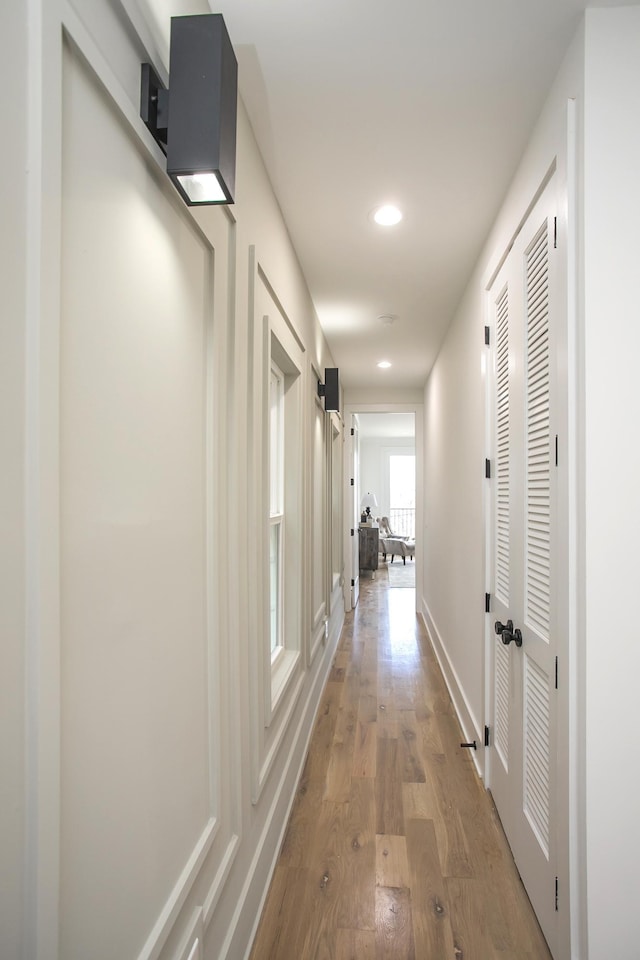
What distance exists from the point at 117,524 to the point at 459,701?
2.97 metres

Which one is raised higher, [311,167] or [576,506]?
[311,167]

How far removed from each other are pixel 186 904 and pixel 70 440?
1.02 m

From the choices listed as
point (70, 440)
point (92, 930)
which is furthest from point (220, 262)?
point (92, 930)

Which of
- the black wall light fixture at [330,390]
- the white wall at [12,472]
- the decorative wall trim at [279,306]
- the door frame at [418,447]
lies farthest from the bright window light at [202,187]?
the door frame at [418,447]

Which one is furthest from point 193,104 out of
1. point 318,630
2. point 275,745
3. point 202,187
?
point 318,630

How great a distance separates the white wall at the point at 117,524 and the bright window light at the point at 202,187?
0.19 feet

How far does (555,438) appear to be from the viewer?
1.46 metres

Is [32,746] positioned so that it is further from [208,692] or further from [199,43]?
[199,43]

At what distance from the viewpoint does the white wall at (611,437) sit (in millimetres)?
1243

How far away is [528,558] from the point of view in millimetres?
1801

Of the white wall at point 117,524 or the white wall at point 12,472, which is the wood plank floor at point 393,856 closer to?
the white wall at point 117,524

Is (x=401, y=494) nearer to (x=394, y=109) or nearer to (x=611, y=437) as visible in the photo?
(x=394, y=109)

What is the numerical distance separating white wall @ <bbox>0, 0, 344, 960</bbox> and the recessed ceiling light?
2.61 feet

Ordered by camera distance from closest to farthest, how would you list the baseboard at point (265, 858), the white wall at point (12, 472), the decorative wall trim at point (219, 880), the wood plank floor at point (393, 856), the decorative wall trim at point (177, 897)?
the white wall at point (12, 472), the decorative wall trim at point (177, 897), the decorative wall trim at point (219, 880), the baseboard at point (265, 858), the wood plank floor at point (393, 856)
